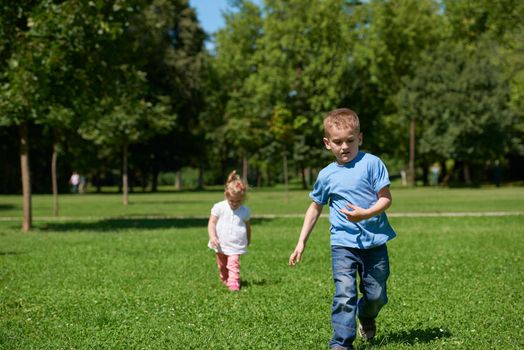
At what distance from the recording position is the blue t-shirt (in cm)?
586

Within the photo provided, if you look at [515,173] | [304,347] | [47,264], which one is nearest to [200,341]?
[304,347]

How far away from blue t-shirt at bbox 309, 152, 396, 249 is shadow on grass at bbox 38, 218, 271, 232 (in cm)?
1459

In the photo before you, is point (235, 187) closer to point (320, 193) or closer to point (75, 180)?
point (320, 193)

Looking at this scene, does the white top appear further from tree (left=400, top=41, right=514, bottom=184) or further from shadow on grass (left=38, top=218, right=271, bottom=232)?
tree (left=400, top=41, right=514, bottom=184)

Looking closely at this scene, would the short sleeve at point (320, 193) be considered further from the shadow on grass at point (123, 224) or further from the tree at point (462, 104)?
the tree at point (462, 104)

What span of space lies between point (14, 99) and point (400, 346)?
1461 cm

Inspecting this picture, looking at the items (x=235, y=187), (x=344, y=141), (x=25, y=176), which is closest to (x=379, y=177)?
(x=344, y=141)

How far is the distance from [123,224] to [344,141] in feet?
56.5

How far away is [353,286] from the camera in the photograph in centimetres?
580

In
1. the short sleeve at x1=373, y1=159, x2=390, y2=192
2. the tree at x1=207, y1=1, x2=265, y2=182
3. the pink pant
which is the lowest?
the pink pant

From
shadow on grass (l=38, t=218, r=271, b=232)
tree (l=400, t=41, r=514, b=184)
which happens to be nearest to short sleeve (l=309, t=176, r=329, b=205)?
shadow on grass (l=38, t=218, r=271, b=232)

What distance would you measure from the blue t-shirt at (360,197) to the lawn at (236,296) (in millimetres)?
960

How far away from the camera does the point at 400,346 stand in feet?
19.8

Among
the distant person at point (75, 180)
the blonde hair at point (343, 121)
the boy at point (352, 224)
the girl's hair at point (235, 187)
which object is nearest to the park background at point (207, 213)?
the boy at point (352, 224)
